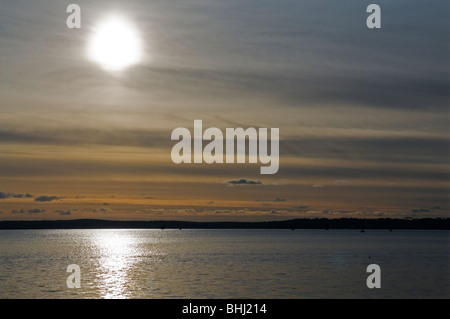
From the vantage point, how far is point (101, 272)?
112 m

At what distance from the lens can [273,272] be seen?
10631 centimetres

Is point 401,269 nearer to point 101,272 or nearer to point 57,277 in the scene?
point 101,272

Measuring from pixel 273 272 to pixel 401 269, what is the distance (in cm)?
2817

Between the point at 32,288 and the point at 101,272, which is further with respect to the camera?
the point at 101,272
